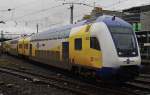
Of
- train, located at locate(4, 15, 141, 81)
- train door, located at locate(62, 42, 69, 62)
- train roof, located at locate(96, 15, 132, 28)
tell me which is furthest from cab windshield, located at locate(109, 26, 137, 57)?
train door, located at locate(62, 42, 69, 62)

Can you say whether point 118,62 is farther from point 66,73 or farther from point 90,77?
point 66,73

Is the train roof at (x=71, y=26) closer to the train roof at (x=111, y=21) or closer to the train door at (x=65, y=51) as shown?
the train roof at (x=111, y=21)

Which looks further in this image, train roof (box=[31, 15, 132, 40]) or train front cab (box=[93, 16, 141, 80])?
train roof (box=[31, 15, 132, 40])

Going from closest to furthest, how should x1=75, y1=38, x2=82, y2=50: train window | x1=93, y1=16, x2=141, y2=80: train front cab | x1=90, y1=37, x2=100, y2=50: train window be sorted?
x1=93, y1=16, x2=141, y2=80: train front cab, x1=90, y1=37, x2=100, y2=50: train window, x1=75, y1=38, x2=82, y2=50: train window

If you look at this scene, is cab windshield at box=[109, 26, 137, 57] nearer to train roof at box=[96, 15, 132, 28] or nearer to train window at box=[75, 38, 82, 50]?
train roof at box=[96, 15, 132, 28]

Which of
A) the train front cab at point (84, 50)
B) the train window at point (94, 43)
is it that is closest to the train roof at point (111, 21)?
the train front cab at point (84, 50)

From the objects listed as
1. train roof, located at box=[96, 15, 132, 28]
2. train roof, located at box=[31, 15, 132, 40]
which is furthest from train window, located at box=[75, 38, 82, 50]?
train roof, located at box=[96, 15, 132, 28]

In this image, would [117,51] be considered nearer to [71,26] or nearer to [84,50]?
[84,50]

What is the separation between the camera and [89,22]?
1908 cm

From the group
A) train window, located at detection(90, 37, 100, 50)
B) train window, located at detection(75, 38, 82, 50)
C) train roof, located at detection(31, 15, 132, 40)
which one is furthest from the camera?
train window, located at detection(75, 38, 82, 50)

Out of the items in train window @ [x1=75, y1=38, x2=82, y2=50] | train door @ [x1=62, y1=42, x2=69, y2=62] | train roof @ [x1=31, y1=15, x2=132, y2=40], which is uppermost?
train roof @ [x1=31, y1=15, x2=132, y2=40]

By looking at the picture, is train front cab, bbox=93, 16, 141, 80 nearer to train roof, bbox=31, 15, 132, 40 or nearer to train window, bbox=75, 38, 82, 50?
train roof, bbox=31, 15, 132, 40

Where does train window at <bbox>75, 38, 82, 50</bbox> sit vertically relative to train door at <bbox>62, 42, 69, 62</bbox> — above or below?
above

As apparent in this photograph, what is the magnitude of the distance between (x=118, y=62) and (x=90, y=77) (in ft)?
9.26
